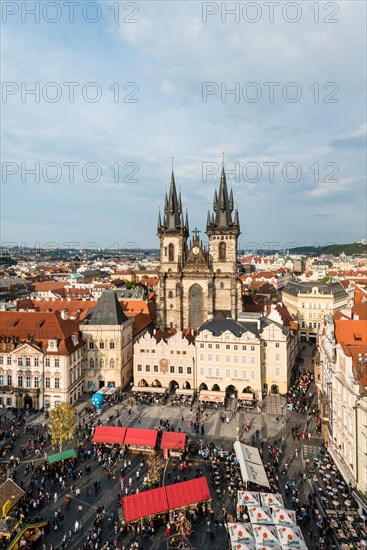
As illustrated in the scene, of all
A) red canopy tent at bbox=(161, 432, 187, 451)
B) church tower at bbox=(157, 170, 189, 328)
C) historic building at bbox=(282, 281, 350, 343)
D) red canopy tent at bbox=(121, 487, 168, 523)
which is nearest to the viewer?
red canopy tent at bbox=(121, 487, 168, 523)

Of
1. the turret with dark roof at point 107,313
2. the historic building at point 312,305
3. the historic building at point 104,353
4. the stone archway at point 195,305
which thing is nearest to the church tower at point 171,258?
the stone archway at point 195,305

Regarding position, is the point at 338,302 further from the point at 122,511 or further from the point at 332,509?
the point at 122,511

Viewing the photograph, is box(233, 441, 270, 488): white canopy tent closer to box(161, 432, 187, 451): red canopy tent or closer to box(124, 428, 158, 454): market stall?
box(161, 432, 187, 451): red canopy tent

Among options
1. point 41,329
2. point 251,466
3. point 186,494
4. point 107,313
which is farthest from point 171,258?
point 186,494

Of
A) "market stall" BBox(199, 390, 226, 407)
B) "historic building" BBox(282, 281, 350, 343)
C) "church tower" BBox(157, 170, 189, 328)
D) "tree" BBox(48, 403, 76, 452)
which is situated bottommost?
"market stall" BBox(199, 390, 226, 407)

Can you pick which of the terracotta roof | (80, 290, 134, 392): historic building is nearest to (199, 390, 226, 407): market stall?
(80, 290, 134, 392): historic building

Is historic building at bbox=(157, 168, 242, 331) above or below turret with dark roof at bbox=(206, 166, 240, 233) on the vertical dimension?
below

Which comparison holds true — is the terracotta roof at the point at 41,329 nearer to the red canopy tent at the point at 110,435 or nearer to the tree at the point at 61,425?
the tree at the point at 61,425
